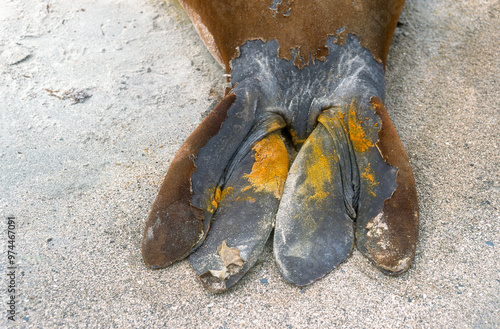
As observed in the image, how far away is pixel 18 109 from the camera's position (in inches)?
94.6

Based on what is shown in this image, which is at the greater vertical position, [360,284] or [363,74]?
[363,74]

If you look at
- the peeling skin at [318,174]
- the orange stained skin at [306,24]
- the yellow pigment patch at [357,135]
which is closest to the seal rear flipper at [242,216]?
the peeling skin at [318,174]

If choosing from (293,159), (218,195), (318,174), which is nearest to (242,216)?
(218,195)

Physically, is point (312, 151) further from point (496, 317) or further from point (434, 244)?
point (496, 317)

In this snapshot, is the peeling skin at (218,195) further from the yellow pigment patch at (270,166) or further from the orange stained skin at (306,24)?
the orange stained skin at (306,24)

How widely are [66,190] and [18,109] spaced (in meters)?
0.72

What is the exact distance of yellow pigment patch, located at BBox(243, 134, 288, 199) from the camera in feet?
6.00

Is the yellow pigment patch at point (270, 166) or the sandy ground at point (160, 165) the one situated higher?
the yellow pigment patch at point (270, 166)

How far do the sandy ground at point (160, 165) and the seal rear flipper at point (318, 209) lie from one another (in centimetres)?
7

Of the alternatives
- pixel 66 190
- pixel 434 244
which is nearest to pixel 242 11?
pixel 66 190

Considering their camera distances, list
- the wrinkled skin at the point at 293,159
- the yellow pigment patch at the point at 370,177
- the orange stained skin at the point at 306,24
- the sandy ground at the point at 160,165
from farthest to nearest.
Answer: the orange stained skin at the point at 306,24, the yellow pigment patch at the point at 370,177, the wrinkled skin at the point at 293,159, the sandy ground at the point at 160,165

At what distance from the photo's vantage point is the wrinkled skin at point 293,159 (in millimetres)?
1660

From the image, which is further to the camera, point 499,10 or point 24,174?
point 499,10

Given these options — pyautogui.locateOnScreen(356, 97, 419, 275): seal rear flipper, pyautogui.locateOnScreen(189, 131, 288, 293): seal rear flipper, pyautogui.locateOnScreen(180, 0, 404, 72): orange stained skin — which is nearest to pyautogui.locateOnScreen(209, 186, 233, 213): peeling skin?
pyautogui.locateOnScreen(189, 131, 288, 293): seal rear flipper
